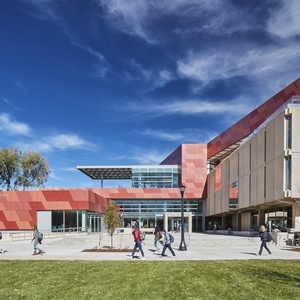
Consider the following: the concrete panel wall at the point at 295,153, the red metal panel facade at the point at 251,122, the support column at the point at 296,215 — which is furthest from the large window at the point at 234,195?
the concrete panel wall at the point at 295,153

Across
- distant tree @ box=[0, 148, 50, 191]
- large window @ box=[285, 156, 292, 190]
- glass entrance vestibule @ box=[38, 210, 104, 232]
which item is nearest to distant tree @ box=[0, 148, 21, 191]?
distant tree @ box=[0, 148, 50, 191]

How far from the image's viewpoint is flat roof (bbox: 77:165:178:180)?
6656 centimetres

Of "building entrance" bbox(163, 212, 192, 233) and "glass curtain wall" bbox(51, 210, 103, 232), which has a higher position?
"glass curtain wall" bbox(51, 210, 103, 232)

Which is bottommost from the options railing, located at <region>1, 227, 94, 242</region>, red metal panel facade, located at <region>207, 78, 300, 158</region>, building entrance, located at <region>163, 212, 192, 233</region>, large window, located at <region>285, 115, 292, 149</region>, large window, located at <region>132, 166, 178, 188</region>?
building entrance, located at <region>163, 212, 192, 233</region>

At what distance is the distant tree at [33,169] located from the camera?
207 ft

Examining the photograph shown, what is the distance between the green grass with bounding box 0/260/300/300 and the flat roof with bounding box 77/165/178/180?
5228cm

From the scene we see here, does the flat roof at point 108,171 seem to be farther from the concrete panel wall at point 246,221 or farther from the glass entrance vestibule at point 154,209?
the concrete panel wall at point 246,221

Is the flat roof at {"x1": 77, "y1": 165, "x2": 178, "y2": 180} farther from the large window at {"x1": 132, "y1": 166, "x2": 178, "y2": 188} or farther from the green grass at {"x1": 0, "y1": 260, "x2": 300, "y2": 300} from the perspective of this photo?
the green grass at {"x1": 0, "y1": 260, "x2": 300, "y2": 300}

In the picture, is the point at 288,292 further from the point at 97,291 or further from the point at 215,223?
the point at 215,223

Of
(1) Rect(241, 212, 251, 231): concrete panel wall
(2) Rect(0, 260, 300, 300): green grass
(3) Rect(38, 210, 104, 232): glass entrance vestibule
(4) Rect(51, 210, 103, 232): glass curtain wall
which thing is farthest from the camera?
(1) Rect(241, 212, 251, 231): concrete panel wall

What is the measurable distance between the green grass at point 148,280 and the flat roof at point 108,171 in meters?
52.3

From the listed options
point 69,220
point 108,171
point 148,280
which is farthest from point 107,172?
point 148,280

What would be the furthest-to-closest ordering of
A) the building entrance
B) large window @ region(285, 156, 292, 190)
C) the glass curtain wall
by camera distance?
1. the building entrance
2. the glass curtain wall
3. large window @ region(285, 156, 292, 190)

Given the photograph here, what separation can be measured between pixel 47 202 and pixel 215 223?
36871mm
